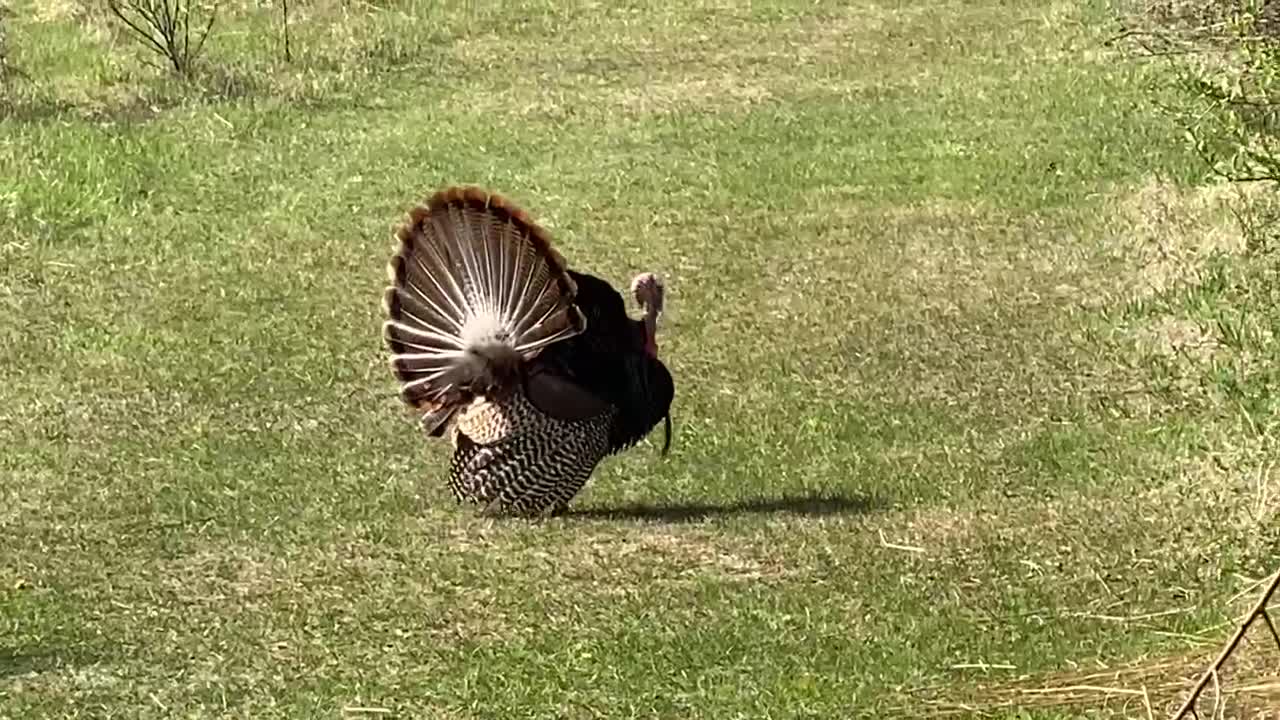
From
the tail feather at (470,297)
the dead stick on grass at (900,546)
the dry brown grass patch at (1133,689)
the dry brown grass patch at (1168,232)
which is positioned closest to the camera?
the dry brown grass patch at (1133,689)

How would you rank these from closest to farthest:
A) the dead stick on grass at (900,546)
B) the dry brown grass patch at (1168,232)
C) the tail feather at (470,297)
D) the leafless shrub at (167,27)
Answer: the dead stick on grass at (900,546)
the tail feather at (470,297)
the dry brown grass patch at (1168,232)
the leafless shrub at (167,27)

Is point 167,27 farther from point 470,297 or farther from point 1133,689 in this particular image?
point 1133,689

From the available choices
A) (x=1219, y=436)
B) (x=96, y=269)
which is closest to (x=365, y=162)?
(x=96, y=269)

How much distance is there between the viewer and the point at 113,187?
1162cm

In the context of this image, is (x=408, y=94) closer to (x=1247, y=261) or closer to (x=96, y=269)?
(x=96, y=269)

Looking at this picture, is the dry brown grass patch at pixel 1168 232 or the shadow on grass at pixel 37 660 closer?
the shadow on grass at pixel 37 660

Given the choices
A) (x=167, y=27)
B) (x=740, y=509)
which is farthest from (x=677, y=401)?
(x=167, y=27)

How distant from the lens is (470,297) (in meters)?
6.79

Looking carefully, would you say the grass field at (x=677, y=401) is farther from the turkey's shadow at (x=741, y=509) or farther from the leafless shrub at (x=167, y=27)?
the leafless shrub at (x=167, y=27)

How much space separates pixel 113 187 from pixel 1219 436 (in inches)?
252

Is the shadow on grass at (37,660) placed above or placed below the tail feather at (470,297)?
below

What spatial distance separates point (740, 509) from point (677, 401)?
49.1 inches

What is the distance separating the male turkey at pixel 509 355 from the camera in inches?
265

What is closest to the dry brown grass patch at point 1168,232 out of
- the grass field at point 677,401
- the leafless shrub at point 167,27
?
the grass field at point 677,401
